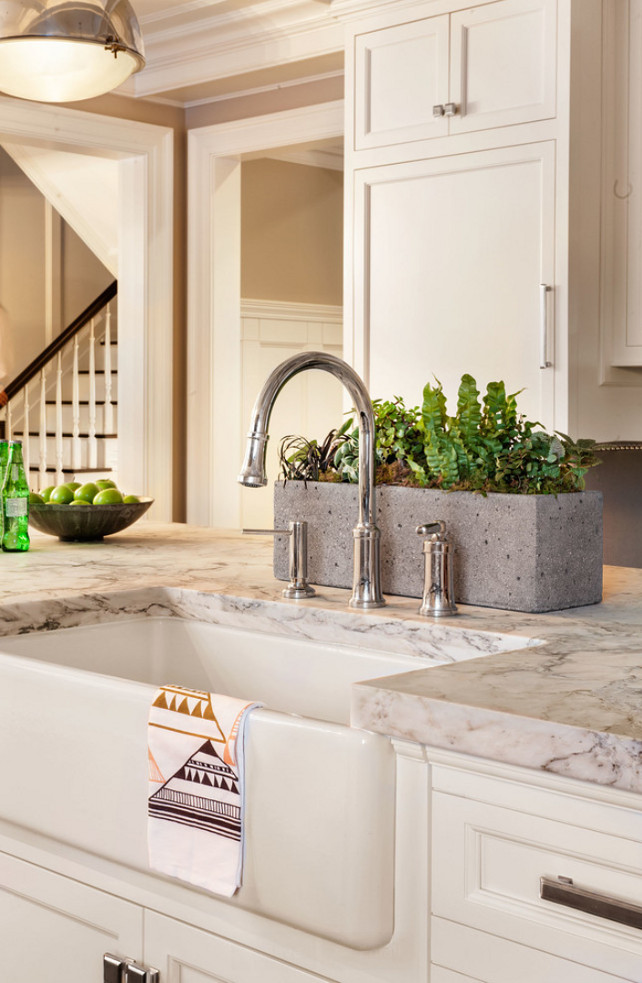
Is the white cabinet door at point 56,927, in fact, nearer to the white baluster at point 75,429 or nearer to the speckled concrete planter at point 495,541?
the speckled concrete planter at point 495,541

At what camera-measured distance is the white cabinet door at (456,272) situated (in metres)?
2.98

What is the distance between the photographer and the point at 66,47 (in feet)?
7.54

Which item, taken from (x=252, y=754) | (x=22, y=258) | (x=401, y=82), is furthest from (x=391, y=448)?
(x=22, y=258)

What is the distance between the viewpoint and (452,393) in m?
3.17

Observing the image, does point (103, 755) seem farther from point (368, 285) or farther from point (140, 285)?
point (140, 285)

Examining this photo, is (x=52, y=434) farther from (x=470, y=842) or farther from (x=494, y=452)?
(x=470, y=842)

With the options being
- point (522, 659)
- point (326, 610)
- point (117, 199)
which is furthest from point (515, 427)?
point (117, 199)

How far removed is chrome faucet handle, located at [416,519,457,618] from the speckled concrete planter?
0.15ft

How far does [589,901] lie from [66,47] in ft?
6.56

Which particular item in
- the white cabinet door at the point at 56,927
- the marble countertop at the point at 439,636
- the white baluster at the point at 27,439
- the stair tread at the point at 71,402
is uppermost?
the stair tread at the point at 71,402

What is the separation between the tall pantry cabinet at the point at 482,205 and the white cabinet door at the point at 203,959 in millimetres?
1972

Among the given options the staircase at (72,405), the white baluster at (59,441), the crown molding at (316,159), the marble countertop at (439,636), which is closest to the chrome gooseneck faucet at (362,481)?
the marble countertop at (439,636)

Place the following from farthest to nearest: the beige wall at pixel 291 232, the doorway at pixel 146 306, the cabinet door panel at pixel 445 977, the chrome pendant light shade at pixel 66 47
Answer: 1. the beige wall at pixel 291 232
2. the doorway at pixel 146 306
3. the chrome pendant light shade at pixel 66 47
4. the cabinet door panel at pixel 445 977

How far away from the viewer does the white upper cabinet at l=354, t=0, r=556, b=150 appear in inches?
115
